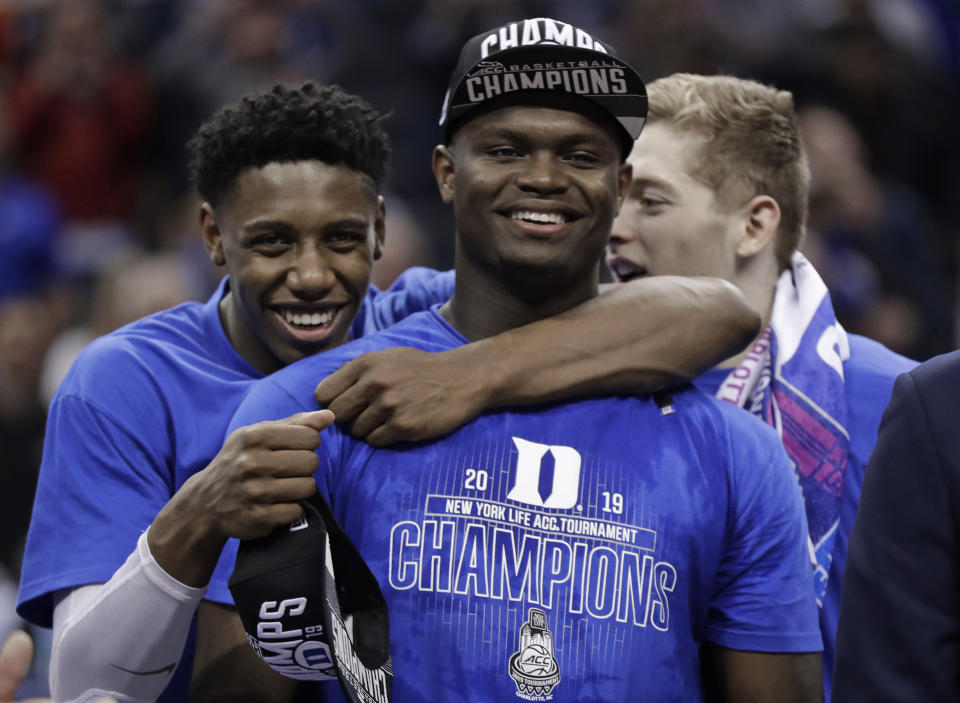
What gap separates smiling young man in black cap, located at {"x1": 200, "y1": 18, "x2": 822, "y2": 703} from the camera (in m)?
2.24

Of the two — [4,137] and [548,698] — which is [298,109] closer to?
[548,698]

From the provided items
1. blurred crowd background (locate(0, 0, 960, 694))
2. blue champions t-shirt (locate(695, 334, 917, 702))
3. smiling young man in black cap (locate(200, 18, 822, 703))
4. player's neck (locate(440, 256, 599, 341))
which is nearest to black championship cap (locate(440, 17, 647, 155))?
smiling young man in black cap (locate(200, 18, 822, 703))

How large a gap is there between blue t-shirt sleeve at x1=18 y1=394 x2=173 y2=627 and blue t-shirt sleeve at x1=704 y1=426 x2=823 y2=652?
3.62 ft

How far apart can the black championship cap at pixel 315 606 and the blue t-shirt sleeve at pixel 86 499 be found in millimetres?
534

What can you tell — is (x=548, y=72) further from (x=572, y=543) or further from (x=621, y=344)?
(x=572, y=543)

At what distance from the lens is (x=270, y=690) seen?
7.53ft

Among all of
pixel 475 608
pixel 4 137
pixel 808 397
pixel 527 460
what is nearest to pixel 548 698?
pixel 475 608

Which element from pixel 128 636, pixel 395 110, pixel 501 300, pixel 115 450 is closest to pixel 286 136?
pixel 501 300

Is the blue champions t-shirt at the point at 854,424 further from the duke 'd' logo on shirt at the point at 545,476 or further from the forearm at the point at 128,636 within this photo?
the forearm at the point at 128,636

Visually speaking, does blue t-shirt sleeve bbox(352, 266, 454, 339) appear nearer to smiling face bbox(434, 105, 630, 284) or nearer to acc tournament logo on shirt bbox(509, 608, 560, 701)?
smiling face bbox(434, 105, 630, 284)

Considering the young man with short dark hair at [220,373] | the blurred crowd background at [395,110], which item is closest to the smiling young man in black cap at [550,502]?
the young man with short dark hair at [220,373]

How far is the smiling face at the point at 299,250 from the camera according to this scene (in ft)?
9.14

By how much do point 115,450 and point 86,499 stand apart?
11cm

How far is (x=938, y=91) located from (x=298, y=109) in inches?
216
